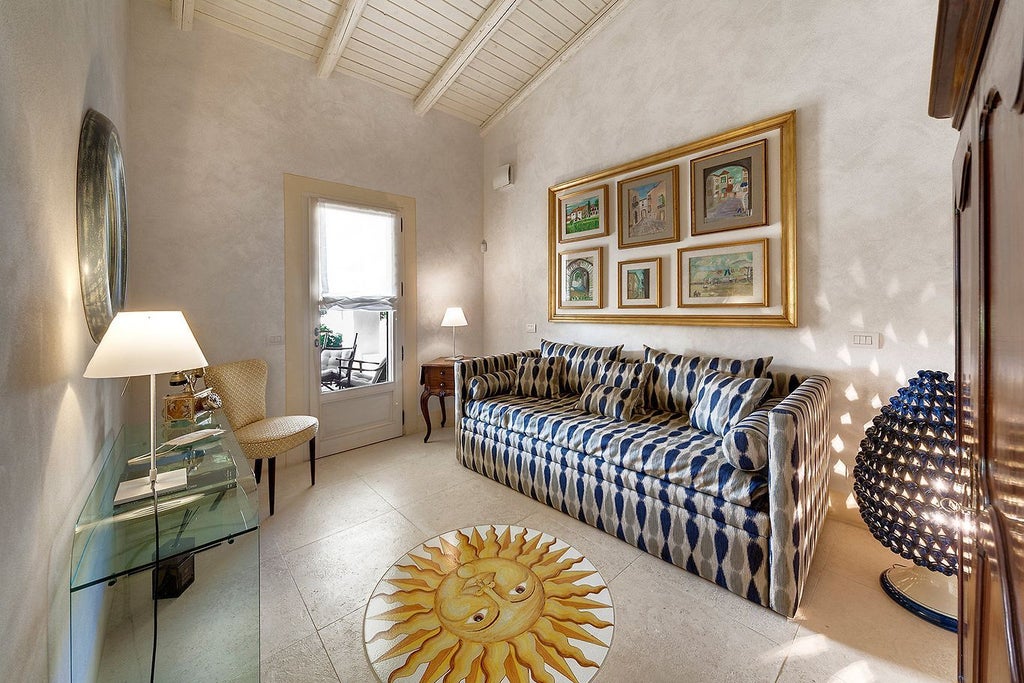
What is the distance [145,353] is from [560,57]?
3.98m

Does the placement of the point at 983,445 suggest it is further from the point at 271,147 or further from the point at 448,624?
the point at 271,147

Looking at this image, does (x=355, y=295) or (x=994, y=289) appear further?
(x=355, y=295)

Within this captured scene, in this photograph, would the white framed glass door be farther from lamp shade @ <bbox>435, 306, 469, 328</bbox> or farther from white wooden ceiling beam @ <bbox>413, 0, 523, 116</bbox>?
white wooden ceiling beam @ <bbox>413, 0, 523, 116</bbox>

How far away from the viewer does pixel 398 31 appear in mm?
3303

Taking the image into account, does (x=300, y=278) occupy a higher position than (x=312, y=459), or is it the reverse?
(x=300, y=278)

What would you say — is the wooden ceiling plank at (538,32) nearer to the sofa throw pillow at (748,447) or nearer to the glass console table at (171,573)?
the sofa throw pillow at (748,447)

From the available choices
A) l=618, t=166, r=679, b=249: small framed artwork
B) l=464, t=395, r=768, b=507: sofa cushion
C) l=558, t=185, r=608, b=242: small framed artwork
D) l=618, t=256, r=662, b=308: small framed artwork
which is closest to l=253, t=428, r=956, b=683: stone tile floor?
l=464, t=395, r=768, b=507: sofa cushion

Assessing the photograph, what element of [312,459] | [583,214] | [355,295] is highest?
[583,214]

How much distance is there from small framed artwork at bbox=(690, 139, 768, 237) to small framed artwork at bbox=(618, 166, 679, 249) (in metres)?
0.15

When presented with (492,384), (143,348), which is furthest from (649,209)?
(143,348)

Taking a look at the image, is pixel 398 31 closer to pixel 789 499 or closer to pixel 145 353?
pixel 145 353

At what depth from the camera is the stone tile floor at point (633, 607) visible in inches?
58.4

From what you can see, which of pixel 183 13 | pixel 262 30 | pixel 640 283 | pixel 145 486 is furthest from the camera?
pixel 640 283

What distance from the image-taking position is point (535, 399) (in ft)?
10.9
